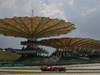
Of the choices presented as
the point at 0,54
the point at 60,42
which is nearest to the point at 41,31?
the point at 60,42

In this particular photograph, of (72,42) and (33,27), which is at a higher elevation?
(33,27)

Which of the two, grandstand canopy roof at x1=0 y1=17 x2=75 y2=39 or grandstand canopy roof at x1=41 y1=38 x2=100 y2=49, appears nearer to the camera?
grandstand canopy roof at x1=0 y1=17 x2=75 y2=39

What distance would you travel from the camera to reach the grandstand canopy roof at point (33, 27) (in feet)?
427

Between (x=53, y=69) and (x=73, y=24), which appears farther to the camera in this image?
(x=73, y=24)

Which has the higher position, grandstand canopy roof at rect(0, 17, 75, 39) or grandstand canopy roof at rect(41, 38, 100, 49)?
grandstand canopy roof at rect(0, 17, 75, 39)

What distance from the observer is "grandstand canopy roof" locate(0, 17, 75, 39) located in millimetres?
130125

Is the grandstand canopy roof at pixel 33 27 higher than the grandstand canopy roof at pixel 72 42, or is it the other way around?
the grandstand canopy roof at pixel 33 27

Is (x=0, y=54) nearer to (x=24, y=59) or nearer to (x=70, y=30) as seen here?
(x=24, y=59)

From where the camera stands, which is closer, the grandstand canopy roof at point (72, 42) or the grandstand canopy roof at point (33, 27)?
the grandstand canopy roof at point (33, 27)

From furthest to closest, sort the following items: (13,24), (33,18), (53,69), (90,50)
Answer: (90,50) → (13,24) → (33,18) → (53,69)

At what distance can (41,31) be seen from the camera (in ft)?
474

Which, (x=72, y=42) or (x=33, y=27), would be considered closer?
(x=33, y=27)

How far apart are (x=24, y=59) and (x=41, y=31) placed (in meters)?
20.1

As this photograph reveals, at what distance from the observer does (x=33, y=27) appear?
139875 millimetres
